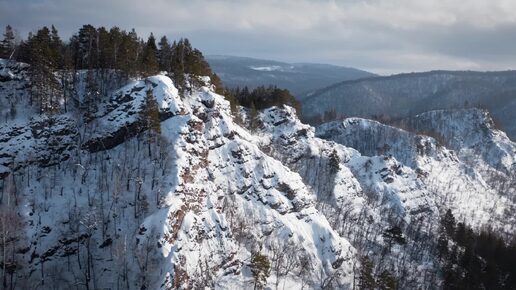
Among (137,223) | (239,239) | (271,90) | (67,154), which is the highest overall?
(271,90)

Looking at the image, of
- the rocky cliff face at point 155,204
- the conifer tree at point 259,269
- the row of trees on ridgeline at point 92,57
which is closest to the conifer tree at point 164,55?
the row of trees on ridgeline at point 92,57

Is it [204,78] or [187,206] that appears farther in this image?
[204,78]

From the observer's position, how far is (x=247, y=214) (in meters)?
89.8

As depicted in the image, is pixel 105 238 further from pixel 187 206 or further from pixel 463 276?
pixel 463 276

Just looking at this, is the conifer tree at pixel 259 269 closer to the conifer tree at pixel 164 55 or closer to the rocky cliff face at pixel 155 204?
the rocky cliff face at pixel 155 204

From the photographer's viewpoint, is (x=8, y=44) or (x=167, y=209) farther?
(x=8, y=44)

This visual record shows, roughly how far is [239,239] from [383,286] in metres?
28.9

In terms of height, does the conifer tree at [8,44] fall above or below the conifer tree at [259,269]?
above

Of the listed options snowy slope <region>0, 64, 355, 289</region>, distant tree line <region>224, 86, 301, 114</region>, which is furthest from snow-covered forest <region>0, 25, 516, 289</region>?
distant tree line <region>224, 86, 301, 114</region>

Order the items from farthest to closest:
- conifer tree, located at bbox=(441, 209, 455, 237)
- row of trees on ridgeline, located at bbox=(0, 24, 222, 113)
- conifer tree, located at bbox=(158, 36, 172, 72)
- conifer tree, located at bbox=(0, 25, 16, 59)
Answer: conifer tree, located at bbox=(441, 209, 455, 237), conifer tree, located at bbox=(158, 36, 172, 72), conifer tree, located at bbox=(0, 25, 16, 59), row of trees on ridgeline, located at bbox=(0, 24, 222, 113)

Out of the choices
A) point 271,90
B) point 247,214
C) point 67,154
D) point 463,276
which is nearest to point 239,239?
point 247,214

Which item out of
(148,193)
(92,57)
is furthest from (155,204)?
(92,57)

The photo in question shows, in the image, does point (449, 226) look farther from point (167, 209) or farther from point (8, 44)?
point (8, 44)

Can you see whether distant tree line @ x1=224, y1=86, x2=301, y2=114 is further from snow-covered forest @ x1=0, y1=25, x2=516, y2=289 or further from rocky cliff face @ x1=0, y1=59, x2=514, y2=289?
rocky cliff face @ x1=0, y1=59, x2=514, y2=289
